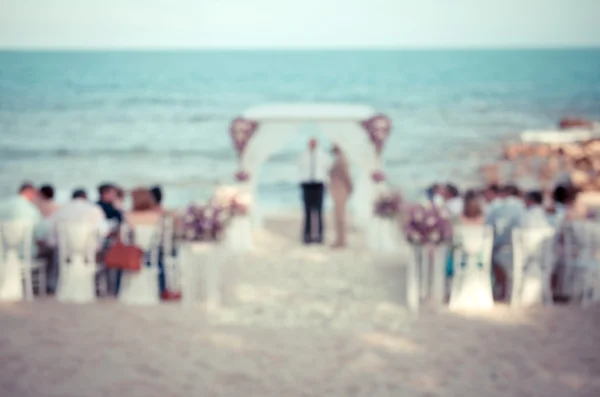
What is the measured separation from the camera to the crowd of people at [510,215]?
6.89 meters

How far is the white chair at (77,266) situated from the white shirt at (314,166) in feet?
9.23

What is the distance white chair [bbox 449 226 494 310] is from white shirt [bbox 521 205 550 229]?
35cm

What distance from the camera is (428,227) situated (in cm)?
675

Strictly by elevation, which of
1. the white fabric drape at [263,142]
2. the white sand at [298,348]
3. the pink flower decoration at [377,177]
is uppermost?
the white fabric drape at [263,142]

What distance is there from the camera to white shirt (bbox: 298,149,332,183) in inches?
360

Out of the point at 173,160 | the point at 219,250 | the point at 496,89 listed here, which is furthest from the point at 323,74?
the point at 219,250

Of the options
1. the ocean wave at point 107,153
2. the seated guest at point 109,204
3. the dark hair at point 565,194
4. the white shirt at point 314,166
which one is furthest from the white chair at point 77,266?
the ocean wave at point 107,153

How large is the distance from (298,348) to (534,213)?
93.7 inches

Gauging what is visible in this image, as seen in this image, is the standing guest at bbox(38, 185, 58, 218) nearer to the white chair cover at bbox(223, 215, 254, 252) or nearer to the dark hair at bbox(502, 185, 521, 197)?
the white chair cover at bbox(223, 215, 254, 252)

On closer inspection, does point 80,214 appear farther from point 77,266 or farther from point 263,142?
point 263,142

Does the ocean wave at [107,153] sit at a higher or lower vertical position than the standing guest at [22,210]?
higher

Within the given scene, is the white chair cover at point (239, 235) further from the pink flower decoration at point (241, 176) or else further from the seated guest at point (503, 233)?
the seated guest at point (503, 233)

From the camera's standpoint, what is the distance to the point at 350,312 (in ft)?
22.1

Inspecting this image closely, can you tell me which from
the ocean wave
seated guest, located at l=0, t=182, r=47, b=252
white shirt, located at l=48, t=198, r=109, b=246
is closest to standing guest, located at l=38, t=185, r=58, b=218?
seated guest, located at l=0, t=182, r=47, b=252
